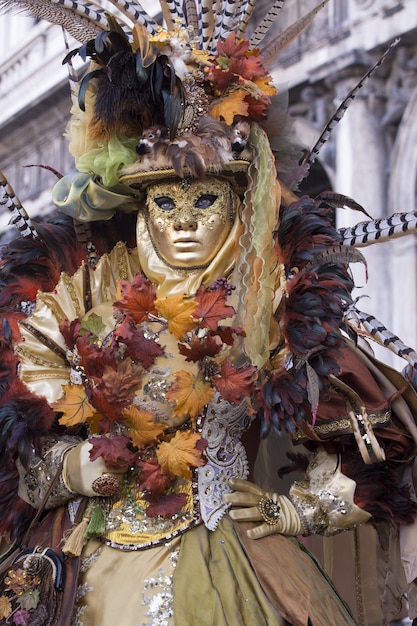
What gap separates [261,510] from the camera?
260cm

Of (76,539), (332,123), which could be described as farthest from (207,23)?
(76,539)

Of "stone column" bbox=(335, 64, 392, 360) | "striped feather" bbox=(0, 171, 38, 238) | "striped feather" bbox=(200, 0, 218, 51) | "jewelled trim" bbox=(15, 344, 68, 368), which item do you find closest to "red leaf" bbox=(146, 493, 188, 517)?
"jewelled trim" bbox=(15, 344, 68, 368)

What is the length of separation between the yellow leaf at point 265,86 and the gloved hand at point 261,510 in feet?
3.64

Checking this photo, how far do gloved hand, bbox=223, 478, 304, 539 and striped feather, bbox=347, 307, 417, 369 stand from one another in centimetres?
53

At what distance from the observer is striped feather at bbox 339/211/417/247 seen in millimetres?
2689

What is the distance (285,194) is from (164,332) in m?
0.54

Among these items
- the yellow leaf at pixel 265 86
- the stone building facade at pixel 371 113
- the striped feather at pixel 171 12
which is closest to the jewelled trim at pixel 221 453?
the yellow leaf at pixel 265 86

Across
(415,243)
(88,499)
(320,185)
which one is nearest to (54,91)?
(320,185)

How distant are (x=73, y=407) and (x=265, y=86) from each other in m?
1.07

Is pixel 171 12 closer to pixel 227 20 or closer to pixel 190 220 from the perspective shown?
pixel 227 20

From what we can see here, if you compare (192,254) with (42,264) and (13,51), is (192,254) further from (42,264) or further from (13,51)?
(13,51)

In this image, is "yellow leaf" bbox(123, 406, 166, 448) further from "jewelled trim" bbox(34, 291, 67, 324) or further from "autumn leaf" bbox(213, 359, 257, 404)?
"jewelled trim" bbox(34, 291, 67, 324)

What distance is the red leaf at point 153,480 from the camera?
8.27 ft

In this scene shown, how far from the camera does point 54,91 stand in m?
8.05
